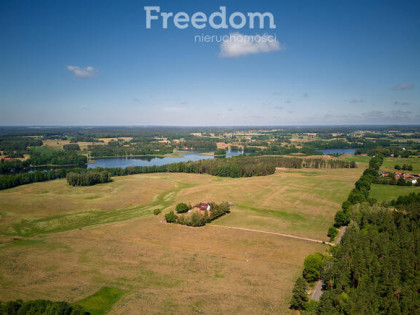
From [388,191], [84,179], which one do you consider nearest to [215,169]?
[84,179]

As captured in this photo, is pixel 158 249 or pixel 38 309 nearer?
pixel 38 309

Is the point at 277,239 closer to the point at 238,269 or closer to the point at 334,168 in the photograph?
the point at 238,269

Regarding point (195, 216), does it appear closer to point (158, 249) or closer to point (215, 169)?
point (158, 249)

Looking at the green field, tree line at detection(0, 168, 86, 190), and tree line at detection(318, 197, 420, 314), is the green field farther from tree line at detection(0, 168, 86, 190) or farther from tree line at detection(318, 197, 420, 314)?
tree line at detection(0, 168, 86, 190)

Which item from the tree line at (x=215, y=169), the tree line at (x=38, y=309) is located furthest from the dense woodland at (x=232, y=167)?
the tree line at (x=38, y=309)

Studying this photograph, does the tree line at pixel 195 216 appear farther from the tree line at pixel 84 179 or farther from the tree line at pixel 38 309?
the tree line at pixel 84 179

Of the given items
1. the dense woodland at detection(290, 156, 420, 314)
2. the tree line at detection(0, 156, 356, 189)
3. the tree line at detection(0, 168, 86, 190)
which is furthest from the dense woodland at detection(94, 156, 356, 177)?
the dense woodland at detection(290, 156, 420, 314)
